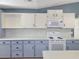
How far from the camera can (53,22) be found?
6297mm

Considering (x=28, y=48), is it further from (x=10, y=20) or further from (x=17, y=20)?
(x=10, y=20)

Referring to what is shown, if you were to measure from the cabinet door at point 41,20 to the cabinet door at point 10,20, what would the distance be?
0.74 m

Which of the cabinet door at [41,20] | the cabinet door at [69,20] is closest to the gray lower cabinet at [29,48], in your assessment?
the cabinet door at [41,20]

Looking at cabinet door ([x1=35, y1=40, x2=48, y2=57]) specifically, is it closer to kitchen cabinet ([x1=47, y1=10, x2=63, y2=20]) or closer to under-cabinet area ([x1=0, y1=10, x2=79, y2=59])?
under-cabinet area ([x1=0, y1=10, x2=79, y2=59])

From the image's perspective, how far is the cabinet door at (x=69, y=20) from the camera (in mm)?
6430

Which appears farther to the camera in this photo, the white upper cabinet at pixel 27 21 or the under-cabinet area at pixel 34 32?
the white upper cabinet at pixel 27 21

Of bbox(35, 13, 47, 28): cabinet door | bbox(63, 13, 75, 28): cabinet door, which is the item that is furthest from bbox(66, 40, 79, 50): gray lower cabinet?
bbox(35, 13, 47, 28): cabinet door

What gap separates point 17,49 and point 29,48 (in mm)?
464

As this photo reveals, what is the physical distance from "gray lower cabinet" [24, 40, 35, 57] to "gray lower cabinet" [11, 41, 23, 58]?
157mm

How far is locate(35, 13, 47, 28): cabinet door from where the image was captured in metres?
6.45

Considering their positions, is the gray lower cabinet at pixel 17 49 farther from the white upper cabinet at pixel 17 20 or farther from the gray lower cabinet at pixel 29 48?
the white upper cabinet at pixel 17 20

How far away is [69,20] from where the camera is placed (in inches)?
254

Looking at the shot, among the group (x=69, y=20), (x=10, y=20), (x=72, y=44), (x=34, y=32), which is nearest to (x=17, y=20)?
(x=10, y=20)

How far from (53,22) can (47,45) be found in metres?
0.94
